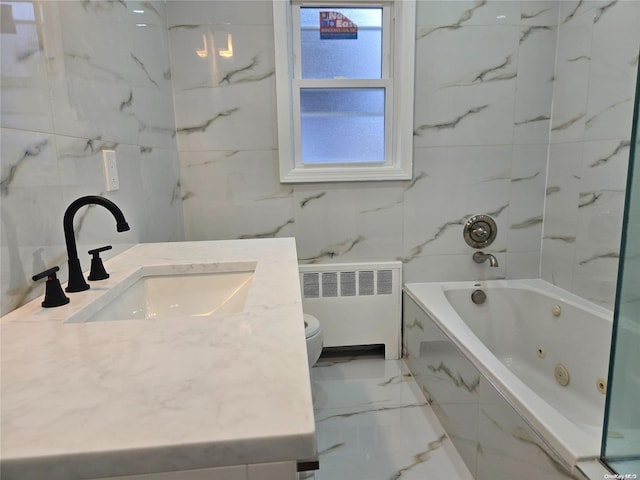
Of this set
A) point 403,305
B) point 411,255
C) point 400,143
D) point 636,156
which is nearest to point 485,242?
point 411,255

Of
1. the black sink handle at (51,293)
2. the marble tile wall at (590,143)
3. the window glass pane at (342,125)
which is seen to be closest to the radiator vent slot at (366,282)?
the window glass pane at (342,125)

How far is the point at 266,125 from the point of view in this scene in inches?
88.9

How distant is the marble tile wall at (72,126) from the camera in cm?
90

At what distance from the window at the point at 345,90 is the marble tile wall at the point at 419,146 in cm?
7

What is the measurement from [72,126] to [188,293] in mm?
544

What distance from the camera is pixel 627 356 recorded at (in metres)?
1.07

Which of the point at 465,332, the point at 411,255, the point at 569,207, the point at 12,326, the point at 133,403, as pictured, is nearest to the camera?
the point at 133,403

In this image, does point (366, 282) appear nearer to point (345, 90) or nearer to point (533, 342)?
point (533, 342)

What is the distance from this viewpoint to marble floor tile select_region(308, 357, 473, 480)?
1.62 metres

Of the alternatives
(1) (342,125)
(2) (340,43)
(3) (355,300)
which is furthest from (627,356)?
(2) (340,43)

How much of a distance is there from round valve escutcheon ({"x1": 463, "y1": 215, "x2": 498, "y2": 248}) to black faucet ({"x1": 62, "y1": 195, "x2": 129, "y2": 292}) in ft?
6.29

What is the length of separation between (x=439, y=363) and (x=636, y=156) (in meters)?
1.19

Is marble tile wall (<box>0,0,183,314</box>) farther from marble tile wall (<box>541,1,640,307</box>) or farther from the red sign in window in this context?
marble tile wall (<box>541,1,640,307</box>)

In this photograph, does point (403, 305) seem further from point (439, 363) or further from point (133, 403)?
point (133, 403)
